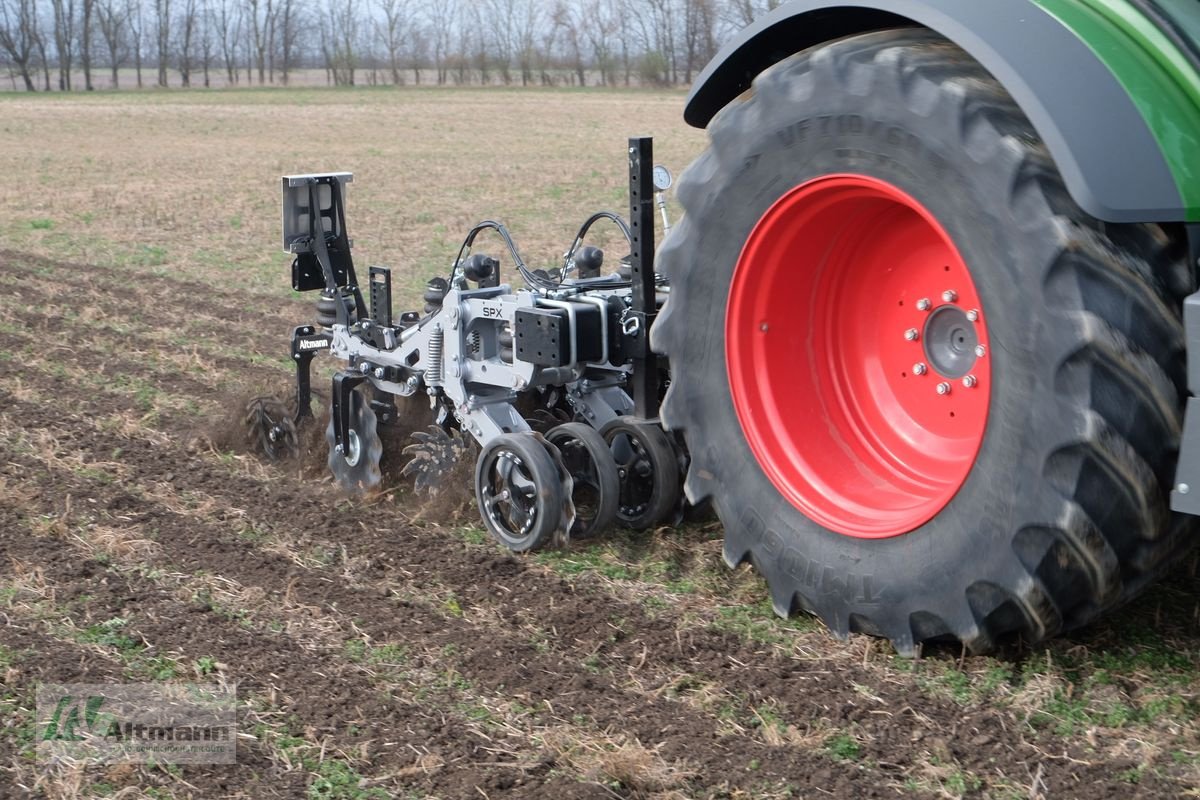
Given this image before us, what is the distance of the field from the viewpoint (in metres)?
3.04

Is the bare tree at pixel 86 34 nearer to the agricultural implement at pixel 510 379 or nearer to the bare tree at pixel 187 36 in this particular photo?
the bare tree at pixel 187 36

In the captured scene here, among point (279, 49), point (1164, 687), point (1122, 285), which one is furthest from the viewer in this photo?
point (279, 49)

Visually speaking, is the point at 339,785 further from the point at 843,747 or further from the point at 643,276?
the point at 643,276

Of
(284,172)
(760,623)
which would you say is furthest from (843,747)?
(284,172)

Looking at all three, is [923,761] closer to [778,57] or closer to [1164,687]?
[1164,687]

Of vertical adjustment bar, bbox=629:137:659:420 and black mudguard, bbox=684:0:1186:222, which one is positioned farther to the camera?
vertical adjustment bar, bbox=629:137:659:420

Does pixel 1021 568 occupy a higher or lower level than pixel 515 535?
higher

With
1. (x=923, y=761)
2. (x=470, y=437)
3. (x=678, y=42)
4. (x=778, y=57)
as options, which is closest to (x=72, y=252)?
(x=470, y=437)

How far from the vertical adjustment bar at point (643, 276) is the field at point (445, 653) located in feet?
1.63

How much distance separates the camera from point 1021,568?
302 centimetres

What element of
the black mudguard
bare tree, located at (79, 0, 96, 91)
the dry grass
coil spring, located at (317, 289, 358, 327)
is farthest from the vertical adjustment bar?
bare tree, located at (79, 0, 96, 91)

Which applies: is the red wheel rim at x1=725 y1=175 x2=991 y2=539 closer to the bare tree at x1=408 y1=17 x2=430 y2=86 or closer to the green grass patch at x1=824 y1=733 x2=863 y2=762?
the green grass patch at x1=824 y1=733 x2=863 y2=762

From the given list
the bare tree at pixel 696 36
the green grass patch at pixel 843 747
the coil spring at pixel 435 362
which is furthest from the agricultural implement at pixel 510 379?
the bare tree at pixel 696 36

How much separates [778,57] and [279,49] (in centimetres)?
6800
